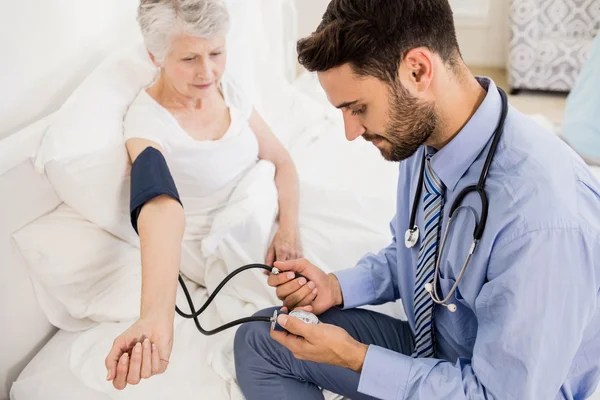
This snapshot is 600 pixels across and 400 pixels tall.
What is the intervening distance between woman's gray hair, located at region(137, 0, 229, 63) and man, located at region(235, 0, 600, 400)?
48cm

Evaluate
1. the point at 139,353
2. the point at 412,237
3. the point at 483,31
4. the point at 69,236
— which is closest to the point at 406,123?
the point at 412,237

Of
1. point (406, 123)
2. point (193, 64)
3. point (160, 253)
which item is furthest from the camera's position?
point (193, 64)

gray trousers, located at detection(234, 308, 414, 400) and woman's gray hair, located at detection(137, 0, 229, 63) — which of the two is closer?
gray trousers, located at detection(234, 308, 414, 400)

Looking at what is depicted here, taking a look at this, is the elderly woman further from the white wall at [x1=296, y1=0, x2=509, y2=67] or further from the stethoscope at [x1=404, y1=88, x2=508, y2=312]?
the white wall at [x1=296, y1=0, x2=509, y2=67]

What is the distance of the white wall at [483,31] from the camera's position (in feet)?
13.6

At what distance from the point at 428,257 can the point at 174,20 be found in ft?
2.73

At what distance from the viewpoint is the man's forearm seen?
1.15 metres

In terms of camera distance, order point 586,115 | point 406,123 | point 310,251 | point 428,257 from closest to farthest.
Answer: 1. point 406,123
2. point 428,257
3. point 310,251
4. point 586,115

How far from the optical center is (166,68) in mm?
1452

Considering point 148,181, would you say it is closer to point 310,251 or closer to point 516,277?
point 310,251

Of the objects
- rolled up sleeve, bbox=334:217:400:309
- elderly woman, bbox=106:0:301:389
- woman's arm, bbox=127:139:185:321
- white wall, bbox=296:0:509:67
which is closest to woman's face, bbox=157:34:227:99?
elderly woman, bbox=106:0:301:389

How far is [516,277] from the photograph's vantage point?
0.87m

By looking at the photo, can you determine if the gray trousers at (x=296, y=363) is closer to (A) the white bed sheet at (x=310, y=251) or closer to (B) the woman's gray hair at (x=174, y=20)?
(A) the white bed sheet at (x=310, y=251)

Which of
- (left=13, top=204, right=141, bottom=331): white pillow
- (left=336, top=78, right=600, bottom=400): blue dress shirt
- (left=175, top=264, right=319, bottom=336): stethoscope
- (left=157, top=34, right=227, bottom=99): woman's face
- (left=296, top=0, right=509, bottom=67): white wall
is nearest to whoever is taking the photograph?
(left=336, top=78, right=600, bottom=400): blue dress shirt
